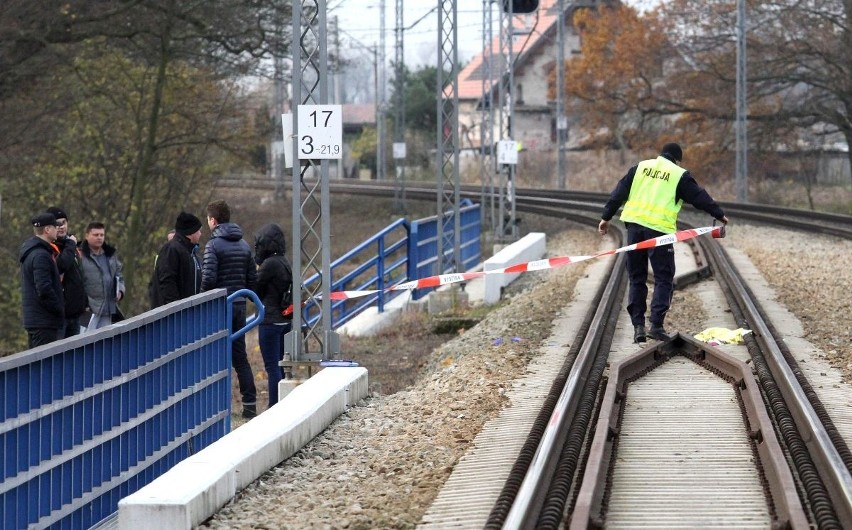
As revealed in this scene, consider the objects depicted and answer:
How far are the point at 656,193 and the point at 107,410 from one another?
615 centimetres

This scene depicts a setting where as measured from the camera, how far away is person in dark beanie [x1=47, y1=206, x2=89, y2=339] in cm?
1213

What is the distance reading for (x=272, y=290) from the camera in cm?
1307

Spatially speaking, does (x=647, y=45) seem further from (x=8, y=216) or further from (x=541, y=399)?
(x=541, y=399)

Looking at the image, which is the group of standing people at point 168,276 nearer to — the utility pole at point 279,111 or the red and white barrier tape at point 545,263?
the red and white barrier tape at point 545,263

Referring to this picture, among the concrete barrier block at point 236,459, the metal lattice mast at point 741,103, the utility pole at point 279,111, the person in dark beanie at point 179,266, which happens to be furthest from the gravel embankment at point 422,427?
the metal lattice mast at point 741,103

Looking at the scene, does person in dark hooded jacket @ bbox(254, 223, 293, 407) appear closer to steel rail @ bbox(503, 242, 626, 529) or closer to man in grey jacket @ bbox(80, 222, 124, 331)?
man in grey jacket @ bbox(80, 222, 124, 331)

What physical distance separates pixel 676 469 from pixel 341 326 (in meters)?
13.0

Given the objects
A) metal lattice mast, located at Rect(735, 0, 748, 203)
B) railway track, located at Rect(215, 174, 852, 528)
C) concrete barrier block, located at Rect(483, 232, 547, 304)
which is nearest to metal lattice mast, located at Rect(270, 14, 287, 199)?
concrete barrier block, located at Rect(483, 232, 547, 304)

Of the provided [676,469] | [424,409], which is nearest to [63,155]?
[424,409]

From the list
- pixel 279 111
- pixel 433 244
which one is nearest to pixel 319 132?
pixel 433 244

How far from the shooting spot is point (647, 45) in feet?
207

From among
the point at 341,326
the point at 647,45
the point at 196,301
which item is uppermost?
the point at 647,45

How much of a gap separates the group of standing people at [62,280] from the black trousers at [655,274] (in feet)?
15.2

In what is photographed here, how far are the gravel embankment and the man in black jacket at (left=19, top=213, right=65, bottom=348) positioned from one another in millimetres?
2692
